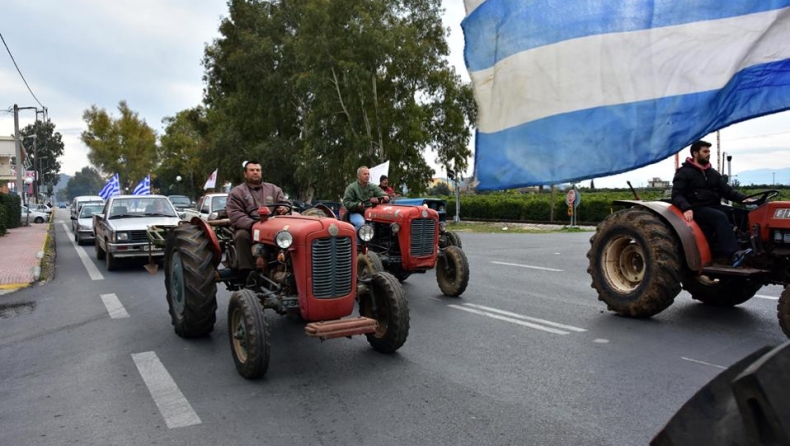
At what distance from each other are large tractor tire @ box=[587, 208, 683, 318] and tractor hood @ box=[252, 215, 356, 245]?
12.0 feet

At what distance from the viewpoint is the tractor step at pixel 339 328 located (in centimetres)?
539

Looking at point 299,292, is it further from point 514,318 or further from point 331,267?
point 514,318

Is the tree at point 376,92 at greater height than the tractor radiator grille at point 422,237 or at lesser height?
greater

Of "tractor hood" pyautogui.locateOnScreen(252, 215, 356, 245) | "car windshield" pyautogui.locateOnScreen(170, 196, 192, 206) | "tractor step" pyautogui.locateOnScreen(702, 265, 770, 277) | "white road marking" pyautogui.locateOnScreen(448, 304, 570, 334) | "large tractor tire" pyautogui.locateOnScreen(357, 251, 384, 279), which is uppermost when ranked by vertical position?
"car windshield" pyautogui.locateOnScreen(170, 196, 192, 206)

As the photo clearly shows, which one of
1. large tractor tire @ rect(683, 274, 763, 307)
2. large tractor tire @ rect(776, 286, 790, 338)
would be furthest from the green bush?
large tractor tire @ rect(776, 286, 790, 338)

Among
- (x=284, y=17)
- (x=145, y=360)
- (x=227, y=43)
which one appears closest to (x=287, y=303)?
(x=145, y=360)

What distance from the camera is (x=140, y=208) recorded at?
15.3 meters

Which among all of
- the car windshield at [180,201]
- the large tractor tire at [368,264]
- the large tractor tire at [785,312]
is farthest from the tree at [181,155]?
the large tractor tire at [785,312]

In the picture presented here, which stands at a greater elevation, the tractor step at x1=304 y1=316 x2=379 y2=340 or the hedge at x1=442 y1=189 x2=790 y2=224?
the hedge at x1=442 y1=189 x2=790 y2=224

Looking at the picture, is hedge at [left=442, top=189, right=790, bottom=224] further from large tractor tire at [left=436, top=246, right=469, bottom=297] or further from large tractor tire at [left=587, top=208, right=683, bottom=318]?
large tractor tire at [left=587, top=208, right=683, bottom=318]

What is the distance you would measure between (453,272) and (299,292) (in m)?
4.38

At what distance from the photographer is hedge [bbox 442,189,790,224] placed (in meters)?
31.7

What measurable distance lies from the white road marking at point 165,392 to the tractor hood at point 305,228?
62.6 inches

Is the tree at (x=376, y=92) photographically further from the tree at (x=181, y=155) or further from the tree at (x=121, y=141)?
the tree at (x=121, y=141)
